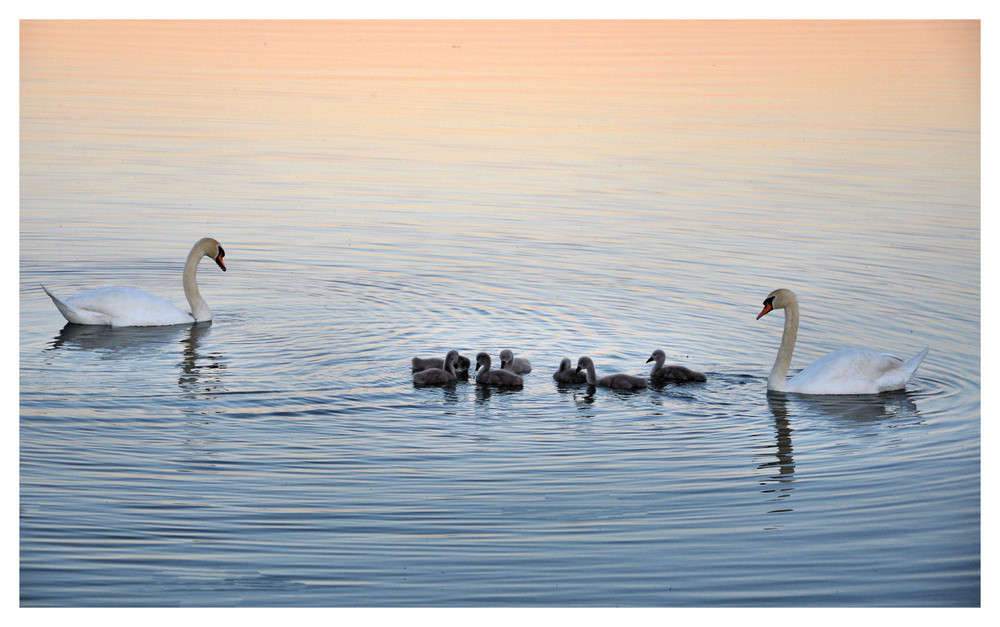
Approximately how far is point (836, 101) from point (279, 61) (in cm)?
1041

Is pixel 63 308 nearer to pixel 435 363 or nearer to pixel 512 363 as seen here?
pixel 435 363

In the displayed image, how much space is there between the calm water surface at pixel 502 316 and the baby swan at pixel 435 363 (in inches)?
11.3

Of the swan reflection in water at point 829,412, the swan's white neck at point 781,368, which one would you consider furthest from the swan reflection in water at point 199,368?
the swan's white neck at point 781,368

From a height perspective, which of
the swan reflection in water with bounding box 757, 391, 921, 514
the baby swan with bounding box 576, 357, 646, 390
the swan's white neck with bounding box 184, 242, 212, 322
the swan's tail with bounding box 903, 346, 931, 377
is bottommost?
the swan reflection in water with bounding box 757, 391, 921, 514

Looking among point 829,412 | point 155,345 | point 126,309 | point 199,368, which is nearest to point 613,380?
point 829,412

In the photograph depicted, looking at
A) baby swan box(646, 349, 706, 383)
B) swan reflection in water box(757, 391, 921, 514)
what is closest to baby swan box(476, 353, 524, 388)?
baby swan box(646, 349, 706, 383)

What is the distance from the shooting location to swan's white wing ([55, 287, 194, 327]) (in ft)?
38.9

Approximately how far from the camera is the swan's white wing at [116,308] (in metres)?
11.9

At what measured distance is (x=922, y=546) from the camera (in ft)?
24.0

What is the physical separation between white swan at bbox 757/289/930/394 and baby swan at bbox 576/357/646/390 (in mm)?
1091

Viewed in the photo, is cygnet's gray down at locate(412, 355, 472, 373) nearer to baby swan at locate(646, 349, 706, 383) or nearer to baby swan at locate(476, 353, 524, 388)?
baby swan at locate(476, 353, 524, 388)

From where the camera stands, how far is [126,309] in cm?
1189

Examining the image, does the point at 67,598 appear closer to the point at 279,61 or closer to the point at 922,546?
the point at 922,546

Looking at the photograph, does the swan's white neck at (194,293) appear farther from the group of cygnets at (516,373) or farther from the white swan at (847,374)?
the white swan at (847,374)
